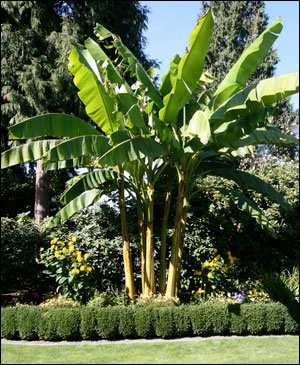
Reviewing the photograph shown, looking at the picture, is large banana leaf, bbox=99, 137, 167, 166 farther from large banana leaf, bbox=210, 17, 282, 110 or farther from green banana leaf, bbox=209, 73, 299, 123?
large banana leaf, bbox=210, 17, 282, 110

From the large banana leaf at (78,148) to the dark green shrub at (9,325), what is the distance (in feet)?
9.36

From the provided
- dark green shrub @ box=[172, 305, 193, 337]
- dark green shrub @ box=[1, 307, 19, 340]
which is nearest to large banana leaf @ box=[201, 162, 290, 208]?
dark green shrub @ box=[172, 305, 193, 337]

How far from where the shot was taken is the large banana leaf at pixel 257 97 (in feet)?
19.4

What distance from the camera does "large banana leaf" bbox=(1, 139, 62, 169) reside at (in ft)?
21.4

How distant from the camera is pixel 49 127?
257 inches

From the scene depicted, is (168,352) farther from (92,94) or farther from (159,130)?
(92,94)

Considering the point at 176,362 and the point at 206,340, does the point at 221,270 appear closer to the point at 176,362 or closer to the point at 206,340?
the point at 206,340

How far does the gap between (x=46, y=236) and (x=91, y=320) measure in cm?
312

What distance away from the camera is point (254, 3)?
2350 cm

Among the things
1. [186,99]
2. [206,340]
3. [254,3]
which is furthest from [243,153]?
[254,3]

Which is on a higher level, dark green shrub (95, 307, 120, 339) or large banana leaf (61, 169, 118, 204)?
large banana leaf (61, 169, 118, 204)

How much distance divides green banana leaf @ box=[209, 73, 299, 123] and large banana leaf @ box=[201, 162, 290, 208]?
132 cm

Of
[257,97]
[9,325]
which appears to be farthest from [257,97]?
[9,325]

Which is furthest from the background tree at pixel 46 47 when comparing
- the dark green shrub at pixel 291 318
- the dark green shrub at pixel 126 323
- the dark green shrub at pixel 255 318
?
the dark green shrub at pixel 291 318
